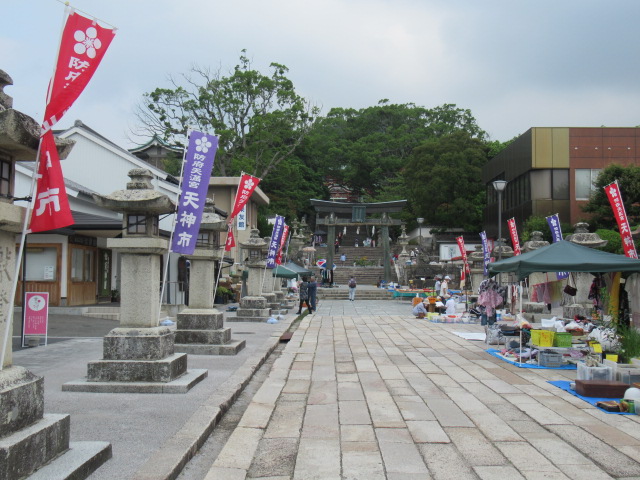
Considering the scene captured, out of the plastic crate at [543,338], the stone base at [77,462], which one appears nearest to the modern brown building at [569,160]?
the plastic crate at [543,338]

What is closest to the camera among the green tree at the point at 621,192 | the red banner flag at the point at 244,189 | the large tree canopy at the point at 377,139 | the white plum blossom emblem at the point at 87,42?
the white plum blossom emblem at the point at 87,42

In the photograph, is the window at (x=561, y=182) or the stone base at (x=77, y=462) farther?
the window at (x=561, y=182)

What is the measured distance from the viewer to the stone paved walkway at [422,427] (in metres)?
4.82

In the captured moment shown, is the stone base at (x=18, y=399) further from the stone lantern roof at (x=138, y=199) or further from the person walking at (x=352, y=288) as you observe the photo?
the person walking at (x=352, y=288)

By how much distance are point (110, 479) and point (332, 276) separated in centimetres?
3930

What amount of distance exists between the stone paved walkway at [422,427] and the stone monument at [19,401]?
44.6 inches

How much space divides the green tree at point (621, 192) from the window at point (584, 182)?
348cm

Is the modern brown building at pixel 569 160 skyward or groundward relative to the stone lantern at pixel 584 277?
skyward

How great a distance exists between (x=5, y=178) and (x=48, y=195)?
39cm

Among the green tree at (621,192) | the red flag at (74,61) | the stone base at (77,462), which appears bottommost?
the stone base at (77,462)

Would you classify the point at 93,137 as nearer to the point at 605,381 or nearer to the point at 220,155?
the point at 220,155

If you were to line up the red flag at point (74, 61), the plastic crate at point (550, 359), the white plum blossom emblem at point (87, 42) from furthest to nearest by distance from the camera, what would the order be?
the plastic crate at point (550, 359), the white plum blossom emblem at point (87, 42), the red flag at point (74, 61)

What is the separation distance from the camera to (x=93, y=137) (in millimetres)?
25672

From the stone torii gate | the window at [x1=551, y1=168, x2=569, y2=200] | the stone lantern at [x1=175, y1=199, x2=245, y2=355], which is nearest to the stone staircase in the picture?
A: the stone torii gate
